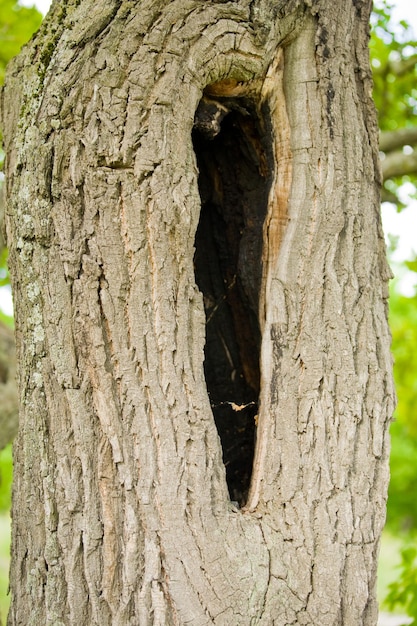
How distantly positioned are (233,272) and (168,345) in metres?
0.86

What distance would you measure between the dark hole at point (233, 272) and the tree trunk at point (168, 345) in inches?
10.9

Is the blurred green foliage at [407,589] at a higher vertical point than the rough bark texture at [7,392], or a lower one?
lower

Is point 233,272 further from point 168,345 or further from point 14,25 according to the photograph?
point 14,25

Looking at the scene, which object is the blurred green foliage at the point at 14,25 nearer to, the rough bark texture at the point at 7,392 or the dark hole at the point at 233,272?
the rough bark texture at the point at 7,392

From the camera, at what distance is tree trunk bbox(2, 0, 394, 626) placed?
6.41ft

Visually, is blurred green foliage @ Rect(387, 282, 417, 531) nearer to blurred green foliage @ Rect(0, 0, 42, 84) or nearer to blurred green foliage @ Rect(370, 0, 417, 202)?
blurred green foliage @ Rect(370, 0, 417, 202)

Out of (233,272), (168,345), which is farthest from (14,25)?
(168,345)

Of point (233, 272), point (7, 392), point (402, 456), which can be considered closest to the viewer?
point (233, 272)

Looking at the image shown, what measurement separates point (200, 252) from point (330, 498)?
1.23 metres

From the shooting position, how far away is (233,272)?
9.09 feet

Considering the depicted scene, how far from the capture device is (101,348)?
6.53 ft

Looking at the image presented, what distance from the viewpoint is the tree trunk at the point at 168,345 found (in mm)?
1955

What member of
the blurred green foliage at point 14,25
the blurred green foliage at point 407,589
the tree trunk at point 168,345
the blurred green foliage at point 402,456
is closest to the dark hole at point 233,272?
the tree trunk at point 168,345

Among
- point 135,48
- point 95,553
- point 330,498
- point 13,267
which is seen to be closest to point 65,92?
point 135,48
